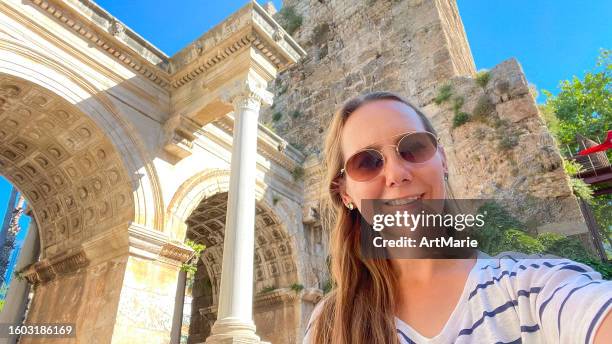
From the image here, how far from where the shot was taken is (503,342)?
2.54 feet

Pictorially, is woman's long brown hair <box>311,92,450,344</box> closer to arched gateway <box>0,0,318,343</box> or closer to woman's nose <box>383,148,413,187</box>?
woman's nose <box>383,148,413,187</box>

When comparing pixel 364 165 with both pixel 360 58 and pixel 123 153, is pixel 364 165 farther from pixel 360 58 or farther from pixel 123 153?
pixel 360 58

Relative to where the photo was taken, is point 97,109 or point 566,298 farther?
point 97,109

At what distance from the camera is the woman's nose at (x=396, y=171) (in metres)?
1.01

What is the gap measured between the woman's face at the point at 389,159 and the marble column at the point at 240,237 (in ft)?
16.1

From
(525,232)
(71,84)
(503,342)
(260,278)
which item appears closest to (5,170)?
(71,84)

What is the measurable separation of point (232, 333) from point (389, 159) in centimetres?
510

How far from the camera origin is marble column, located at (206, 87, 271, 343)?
18.4 ft


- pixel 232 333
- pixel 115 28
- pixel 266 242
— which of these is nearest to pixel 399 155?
pixel 232 333

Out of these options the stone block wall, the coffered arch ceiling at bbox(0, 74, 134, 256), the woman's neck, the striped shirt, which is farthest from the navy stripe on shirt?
the stone block wall

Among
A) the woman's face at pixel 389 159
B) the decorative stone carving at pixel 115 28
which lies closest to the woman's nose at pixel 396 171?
the woman's face at pixel 389 159

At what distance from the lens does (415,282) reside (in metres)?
1.03

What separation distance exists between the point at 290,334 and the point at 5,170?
724cm

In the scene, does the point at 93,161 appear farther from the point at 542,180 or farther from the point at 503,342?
the point at 542,180
